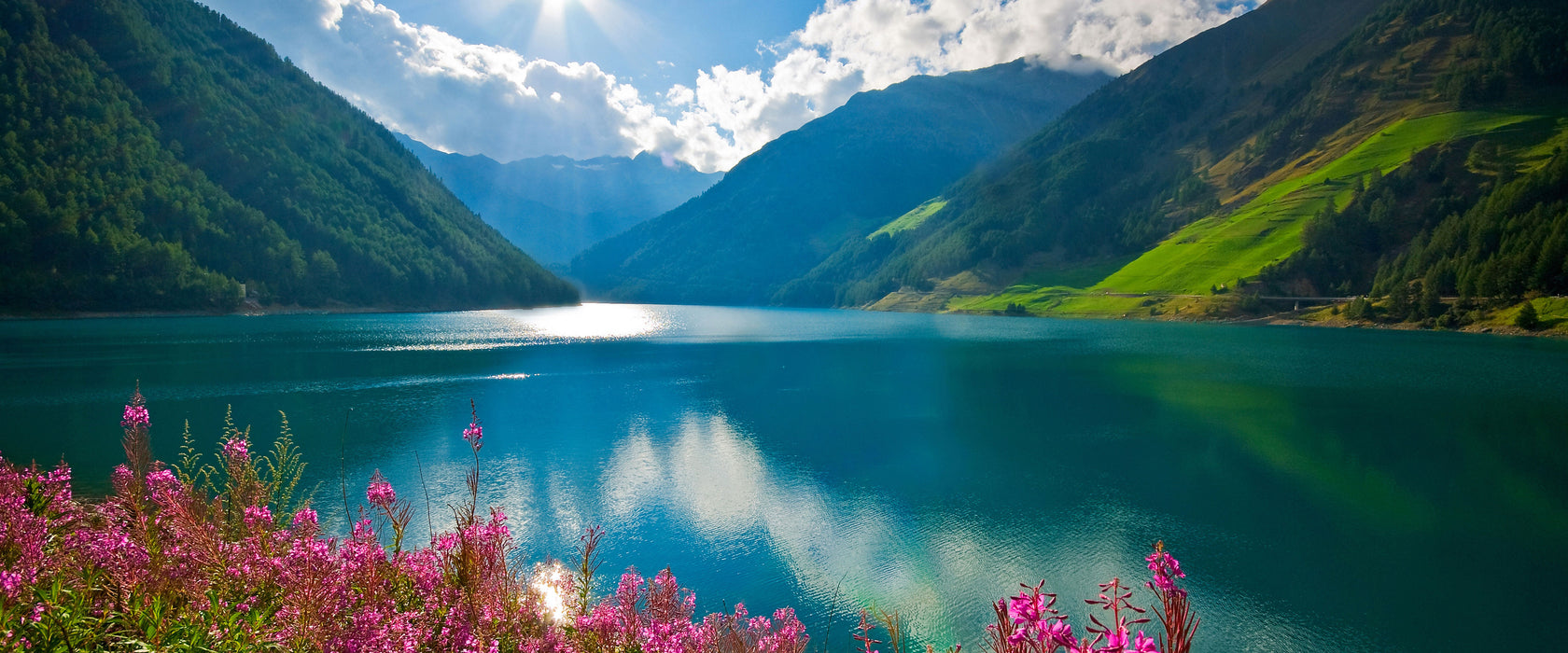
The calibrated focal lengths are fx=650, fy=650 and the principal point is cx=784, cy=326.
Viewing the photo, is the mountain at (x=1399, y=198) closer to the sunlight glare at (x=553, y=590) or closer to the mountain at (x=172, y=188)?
the sunlight glare at (x=553, y=590)

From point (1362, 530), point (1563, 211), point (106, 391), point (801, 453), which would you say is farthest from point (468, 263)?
point (1563, 211)

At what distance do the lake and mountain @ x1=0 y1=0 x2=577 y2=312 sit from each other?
58064 millimetres

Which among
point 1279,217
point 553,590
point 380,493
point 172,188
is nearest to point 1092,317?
point 1279,217

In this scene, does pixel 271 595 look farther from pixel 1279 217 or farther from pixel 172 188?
pixel 1279 217

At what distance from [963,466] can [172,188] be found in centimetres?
17452

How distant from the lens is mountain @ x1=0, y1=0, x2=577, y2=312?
106438 millimetres

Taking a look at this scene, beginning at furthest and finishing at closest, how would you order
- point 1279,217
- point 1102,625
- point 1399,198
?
point 1279,217
point 1399,198
point 1102,625

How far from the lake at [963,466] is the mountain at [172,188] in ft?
190

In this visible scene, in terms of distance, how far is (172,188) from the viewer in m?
134

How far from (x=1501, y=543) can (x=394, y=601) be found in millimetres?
29633

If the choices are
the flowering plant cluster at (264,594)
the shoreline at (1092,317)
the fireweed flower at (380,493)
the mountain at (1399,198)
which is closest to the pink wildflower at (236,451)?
the flowering plant cluster at (264,594)

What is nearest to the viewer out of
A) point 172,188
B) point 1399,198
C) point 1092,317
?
point 1399,198

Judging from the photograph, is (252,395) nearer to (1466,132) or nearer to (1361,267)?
(1361,267)

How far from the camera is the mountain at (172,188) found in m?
106
